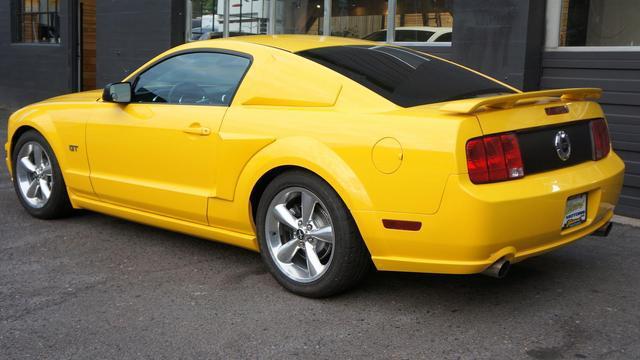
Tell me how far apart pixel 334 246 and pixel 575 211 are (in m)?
1.34

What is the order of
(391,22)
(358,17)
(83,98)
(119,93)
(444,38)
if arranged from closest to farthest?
Result: (119,93)
(83,98)
(444,38)
(391,22)
(358,17)

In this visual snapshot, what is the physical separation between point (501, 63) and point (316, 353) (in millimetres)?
4969

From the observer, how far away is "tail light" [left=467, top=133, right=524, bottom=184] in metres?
3.79

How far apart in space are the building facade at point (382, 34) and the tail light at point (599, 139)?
2.50m

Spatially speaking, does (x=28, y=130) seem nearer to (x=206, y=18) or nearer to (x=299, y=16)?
(x=299, y=16)

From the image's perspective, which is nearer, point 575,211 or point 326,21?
point 575,211

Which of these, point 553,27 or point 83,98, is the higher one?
point 553,27

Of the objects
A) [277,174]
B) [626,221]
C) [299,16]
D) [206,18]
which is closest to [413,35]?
[299,16]

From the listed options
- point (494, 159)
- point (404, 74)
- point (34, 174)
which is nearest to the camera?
point (494, 159)

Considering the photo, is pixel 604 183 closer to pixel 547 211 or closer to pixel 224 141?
pixel 547 211

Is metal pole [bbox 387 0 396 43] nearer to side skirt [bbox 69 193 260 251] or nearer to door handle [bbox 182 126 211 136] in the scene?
side skirt [bbox 69 193 260 251]

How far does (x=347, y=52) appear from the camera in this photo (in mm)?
4930

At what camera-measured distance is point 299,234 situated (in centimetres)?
445

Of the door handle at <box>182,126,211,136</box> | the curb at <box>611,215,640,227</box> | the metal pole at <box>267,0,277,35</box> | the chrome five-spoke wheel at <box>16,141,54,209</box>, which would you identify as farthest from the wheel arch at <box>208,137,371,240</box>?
the metal pole at <box>267,0,277,35</box>
